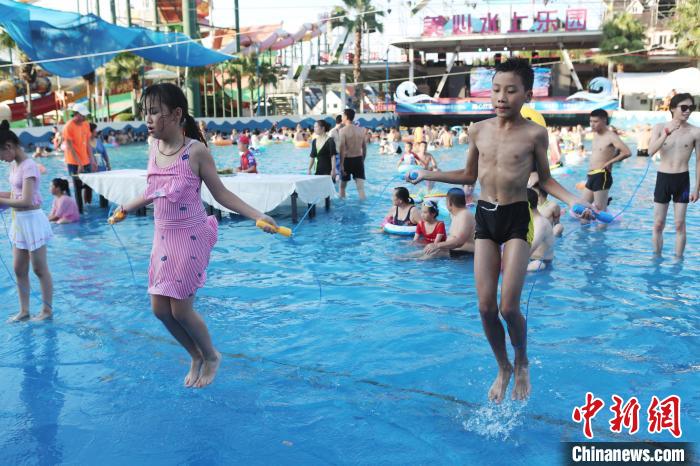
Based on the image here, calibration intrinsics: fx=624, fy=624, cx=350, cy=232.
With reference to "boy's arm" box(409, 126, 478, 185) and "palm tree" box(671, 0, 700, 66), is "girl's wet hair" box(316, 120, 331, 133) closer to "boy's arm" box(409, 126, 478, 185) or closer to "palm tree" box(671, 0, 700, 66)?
"boy's arm" box(409, 126, 478, 185)

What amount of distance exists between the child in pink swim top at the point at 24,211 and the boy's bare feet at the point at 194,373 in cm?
223

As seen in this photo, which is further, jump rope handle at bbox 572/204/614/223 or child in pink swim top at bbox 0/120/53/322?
child in pink swim top at bbox 0/120/53/322

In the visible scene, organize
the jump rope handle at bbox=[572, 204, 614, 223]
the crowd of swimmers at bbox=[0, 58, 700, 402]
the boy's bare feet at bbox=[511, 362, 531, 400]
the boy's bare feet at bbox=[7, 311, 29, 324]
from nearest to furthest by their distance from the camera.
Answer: the jump rope handle at bbox=[572, 204, 614, 223]
the crowd of swimmers at bbox=[0, 58, 700, 402]
the boy's bare feet at bbox=[511, 362, 531, 400]
the boy's bare feet at bbox=[7, 311, 29, 324]

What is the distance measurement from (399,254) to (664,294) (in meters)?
3.51

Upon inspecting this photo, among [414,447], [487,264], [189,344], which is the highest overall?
[487,264]

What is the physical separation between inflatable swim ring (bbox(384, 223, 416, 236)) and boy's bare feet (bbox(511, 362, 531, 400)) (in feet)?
19.3

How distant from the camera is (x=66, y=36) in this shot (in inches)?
628

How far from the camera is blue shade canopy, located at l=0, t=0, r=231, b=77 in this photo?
14727 mm

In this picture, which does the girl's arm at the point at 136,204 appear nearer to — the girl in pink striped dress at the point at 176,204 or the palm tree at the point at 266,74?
the girl in pink striped dress at the point at 176,204

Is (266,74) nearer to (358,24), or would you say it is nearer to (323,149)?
(358,24)

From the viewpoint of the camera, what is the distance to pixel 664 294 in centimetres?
675

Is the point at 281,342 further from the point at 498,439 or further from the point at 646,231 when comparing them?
the point at 646,231

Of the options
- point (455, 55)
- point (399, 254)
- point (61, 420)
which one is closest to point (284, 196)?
point (399, 254)

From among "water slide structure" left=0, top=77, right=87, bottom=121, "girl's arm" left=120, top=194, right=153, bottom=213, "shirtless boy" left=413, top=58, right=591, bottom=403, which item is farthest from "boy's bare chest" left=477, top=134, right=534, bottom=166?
"water slide structure" left=0, top=77, right=87, bottom=121
